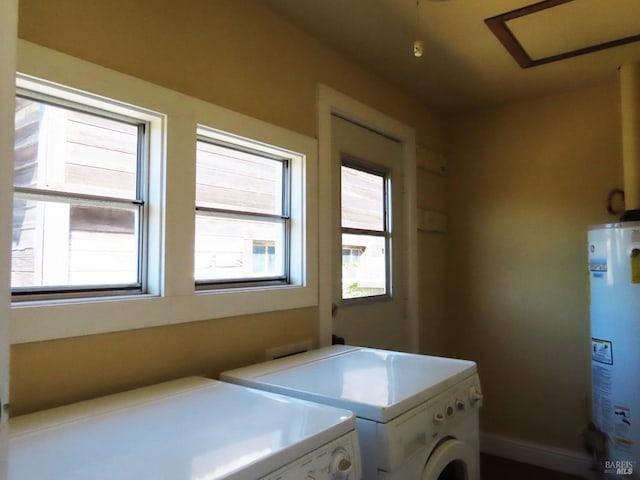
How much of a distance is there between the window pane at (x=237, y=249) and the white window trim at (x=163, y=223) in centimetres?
10

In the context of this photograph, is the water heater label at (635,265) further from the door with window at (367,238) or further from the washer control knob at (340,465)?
the washer control knob at (340,465)

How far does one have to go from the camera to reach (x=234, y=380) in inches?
57.1

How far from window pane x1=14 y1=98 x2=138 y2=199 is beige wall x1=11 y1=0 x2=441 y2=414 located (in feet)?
0.60

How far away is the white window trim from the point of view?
1.16m

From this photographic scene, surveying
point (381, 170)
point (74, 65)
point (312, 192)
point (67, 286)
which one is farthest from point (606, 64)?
point (67, 286)

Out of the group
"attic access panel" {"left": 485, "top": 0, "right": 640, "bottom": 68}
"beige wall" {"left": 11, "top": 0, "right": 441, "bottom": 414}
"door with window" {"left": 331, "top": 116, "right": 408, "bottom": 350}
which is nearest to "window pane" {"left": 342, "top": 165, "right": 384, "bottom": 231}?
"door with window" {"left": 331, "top": 116, "right": 408, "bottom": 350}

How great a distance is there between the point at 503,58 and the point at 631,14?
565 mm

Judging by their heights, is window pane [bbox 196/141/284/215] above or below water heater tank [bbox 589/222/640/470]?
above

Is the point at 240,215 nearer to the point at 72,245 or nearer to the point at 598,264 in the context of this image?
the point at 72,245

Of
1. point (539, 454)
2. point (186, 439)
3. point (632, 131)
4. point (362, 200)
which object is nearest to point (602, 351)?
point (539, 454)

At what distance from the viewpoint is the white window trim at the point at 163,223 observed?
1157 mm

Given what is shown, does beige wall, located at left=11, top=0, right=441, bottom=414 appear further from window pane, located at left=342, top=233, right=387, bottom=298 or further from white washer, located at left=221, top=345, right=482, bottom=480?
window pane, located at left=342, top=233, right=387, bottom=298

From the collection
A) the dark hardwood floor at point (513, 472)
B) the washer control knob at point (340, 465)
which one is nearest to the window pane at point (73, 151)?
the washer control knob at point (340, 465)

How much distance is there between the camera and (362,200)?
2.48m
